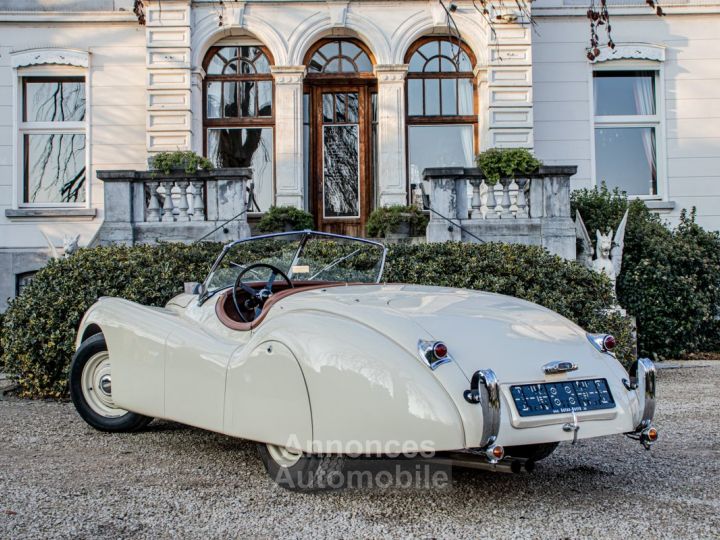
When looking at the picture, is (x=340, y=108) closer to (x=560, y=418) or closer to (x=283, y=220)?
(x=283, y=220)

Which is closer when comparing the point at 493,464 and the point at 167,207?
the point at 493,464

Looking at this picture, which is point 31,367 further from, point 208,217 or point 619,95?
point 619,95

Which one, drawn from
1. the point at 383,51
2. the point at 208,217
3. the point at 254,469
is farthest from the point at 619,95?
the point at 254,469

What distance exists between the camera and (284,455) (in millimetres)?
3461

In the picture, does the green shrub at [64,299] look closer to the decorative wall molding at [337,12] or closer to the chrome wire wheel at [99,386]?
the chrome wire wheel at [99,386]

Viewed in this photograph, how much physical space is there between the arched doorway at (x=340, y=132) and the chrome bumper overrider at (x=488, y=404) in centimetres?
972

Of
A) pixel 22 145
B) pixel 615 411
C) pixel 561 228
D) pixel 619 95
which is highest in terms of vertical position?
pixel 619 95

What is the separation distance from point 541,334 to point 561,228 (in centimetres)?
628

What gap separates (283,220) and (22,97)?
5.57m

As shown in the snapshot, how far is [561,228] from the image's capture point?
368 inches

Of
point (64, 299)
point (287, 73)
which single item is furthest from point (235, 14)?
point (64, 299)

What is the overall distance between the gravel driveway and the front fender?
1.15 feet

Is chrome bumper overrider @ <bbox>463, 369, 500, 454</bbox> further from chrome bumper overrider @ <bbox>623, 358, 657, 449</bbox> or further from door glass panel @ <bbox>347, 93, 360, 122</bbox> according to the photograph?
door glass panel @ <bbox>347, 93, 360, 122</bbox>

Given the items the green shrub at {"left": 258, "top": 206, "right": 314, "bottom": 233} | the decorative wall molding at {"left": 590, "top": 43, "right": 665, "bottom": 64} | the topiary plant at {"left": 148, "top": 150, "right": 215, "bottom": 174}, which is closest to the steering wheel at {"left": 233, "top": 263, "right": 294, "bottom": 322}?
the topiary plant at {"left": 148, "top": 150, "right": 215, "bottom": 174}
